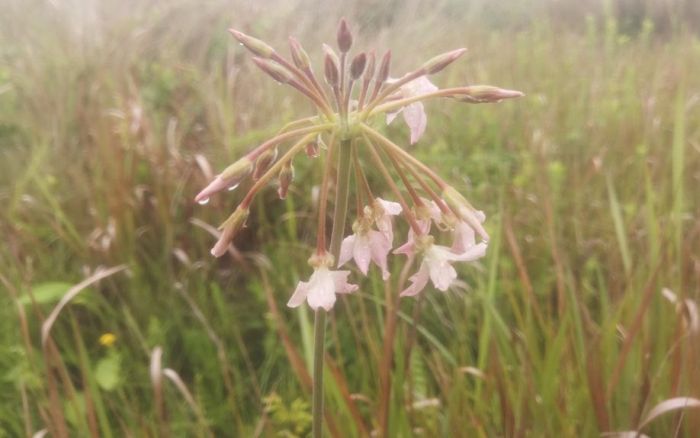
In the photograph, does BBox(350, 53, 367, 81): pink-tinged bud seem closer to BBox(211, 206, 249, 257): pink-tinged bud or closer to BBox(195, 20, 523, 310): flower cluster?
BBox(195, 20, 523, 310): flower cluster

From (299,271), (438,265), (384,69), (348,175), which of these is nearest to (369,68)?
(384,69)

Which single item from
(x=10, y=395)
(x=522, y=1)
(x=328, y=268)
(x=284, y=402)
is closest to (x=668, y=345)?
(x=284, y=402)

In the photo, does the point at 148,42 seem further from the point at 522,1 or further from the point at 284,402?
the point at 522,1

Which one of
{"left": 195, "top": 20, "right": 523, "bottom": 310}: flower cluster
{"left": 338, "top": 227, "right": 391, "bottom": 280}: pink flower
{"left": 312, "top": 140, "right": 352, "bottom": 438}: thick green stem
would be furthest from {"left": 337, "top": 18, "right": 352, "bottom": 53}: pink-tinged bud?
{"left": 338, "top": 227, "right": 391, "bottom": 280}: pink flower

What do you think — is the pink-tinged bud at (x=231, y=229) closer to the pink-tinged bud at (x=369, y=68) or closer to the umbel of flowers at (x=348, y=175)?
the umbel of flowers at (x=348, y=175)

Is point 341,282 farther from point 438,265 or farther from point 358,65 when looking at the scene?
point 358,65

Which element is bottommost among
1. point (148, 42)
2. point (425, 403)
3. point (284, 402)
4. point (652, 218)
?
point (284, 402)
